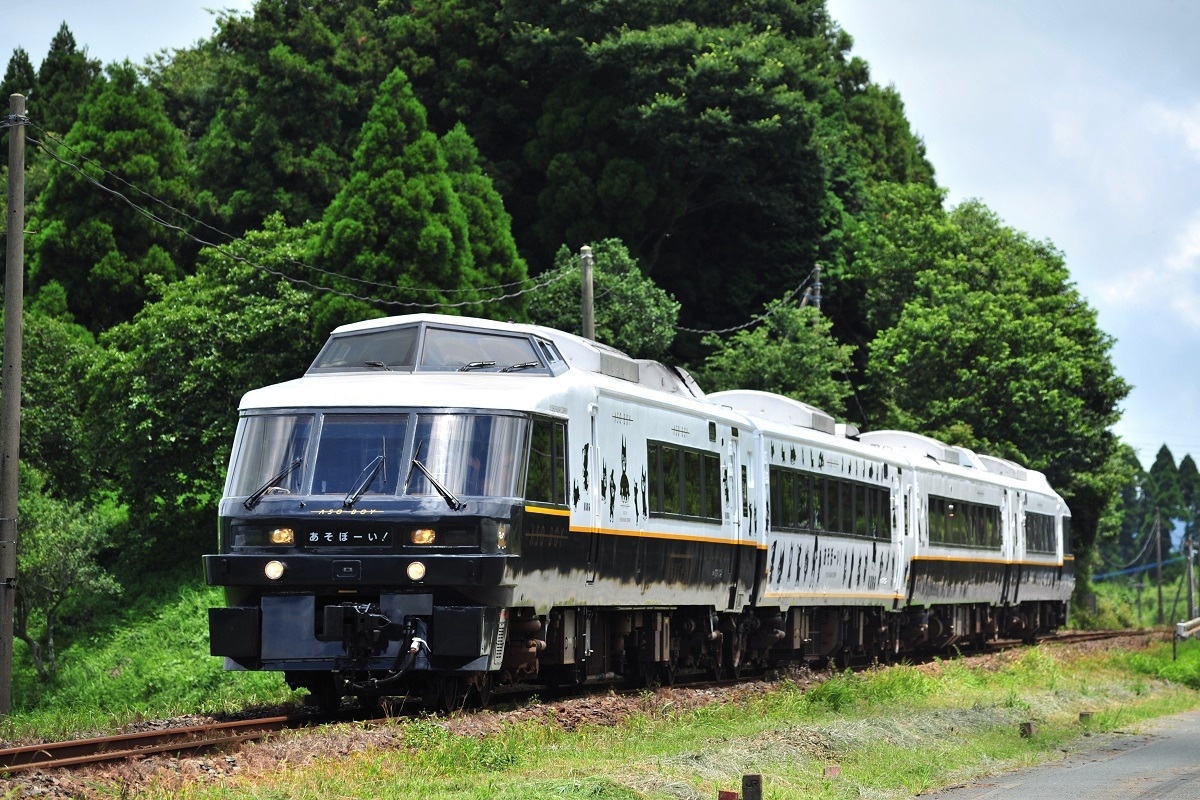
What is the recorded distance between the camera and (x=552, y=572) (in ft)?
49.9

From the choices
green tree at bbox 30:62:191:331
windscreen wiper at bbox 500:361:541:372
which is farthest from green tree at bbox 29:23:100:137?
windscreen wiper at bbox 500:361:541:372

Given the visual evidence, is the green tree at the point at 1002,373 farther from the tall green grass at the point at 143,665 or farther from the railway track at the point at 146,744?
the railway track at the point at 146,744

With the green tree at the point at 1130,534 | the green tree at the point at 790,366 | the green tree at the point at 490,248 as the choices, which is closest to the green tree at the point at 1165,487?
the green tree at the point at 1130,534

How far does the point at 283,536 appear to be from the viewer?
1409cm

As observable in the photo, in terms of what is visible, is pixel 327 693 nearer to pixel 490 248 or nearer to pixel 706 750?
pixel 706 750

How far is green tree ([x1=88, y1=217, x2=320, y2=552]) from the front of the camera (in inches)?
1494

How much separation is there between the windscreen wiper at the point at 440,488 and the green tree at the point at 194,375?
78.8ft

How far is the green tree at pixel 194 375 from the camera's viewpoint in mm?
37938

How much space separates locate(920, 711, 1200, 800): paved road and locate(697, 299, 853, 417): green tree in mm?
27985

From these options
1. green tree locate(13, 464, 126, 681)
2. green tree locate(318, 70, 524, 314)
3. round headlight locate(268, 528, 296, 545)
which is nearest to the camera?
round headlight locate(268, 528, 296, 545)

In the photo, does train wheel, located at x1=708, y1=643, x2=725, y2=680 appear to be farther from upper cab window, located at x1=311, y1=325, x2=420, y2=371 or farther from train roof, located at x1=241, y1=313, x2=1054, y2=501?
upper cab window, located at x1=311, y1=325, x2=420, y2=371

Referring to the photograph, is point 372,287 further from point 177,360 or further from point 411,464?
point 411,464

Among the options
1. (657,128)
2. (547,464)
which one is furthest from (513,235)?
(547,464)

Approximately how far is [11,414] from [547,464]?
7.25 m
